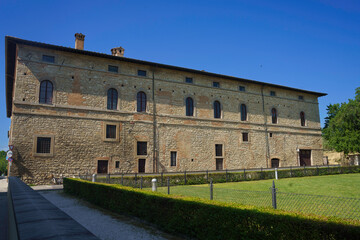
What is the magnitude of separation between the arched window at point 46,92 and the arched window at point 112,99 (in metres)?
4.48

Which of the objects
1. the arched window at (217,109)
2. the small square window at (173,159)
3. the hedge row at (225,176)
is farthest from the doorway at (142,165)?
the arched window at (217,109)

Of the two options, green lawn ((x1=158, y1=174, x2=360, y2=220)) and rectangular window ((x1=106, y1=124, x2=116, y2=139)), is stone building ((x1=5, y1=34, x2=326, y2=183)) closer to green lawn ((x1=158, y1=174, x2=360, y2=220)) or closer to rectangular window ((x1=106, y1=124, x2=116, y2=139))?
rectangular window ((x1=106, y1=124, x2=116, y2=139))

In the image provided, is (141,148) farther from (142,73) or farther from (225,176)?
(225,176)

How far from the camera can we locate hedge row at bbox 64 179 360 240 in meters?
3.78

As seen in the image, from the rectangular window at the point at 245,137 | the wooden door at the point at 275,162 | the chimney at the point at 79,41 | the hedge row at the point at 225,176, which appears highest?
the chimney at the point at 79,41

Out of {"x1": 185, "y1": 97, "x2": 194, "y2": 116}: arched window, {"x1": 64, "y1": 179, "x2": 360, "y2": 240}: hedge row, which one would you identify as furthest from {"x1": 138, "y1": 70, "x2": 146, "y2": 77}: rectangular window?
{"x1": 64, "y1": 179, "x2": 360, "y2": 240}: hedge row

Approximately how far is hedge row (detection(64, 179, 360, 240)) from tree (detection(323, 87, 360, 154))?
34198mm

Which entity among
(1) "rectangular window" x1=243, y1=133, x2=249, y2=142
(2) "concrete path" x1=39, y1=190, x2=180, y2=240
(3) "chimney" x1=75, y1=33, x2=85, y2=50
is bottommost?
(2) "concrete path" x1=39, y1=190, x2=180, y2=240

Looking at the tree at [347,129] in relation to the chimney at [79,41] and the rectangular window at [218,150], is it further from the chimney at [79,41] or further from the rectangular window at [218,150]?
the chimney at [79,41]

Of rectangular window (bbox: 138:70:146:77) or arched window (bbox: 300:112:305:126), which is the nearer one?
rectangular window (bbox: 138:70:146:77)

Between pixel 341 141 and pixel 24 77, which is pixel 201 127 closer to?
pixel 24 77

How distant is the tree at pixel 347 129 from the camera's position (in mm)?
33309

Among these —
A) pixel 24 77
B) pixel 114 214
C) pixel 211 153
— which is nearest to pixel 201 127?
pixel 211 153

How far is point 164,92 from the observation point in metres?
24.5
